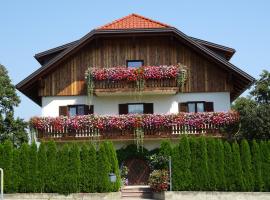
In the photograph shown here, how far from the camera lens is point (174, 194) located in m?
22.6

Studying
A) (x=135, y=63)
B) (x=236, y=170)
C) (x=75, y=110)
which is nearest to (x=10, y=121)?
(x=75, y=110)

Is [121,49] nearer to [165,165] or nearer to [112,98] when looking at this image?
[112,98]

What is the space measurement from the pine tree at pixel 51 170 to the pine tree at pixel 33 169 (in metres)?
0.54

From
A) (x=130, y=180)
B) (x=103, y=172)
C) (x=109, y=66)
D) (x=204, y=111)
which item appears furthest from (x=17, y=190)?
(x=204, y=111)

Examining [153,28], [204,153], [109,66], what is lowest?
[204,153]

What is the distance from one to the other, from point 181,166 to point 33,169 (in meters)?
6.74

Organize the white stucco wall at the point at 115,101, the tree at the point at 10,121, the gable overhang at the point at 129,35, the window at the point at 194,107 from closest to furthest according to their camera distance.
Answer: the gable overhang at the point at 129,35, the window at the point at 194,107, the white stucco wall at the point at 115,101, the tree at the point at 10,121

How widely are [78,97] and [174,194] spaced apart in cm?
828

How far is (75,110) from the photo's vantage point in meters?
27.9

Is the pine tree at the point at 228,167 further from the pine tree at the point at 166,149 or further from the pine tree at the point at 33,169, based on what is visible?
the pine tree at the point at 33,169

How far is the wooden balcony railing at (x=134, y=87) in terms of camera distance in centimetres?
2658

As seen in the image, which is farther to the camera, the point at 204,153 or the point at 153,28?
the point at 153,28

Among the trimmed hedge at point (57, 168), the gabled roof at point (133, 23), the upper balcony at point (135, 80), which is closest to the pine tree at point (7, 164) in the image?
the trimmed hedge at point (57, 168)

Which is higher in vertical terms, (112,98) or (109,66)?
(109,66)
